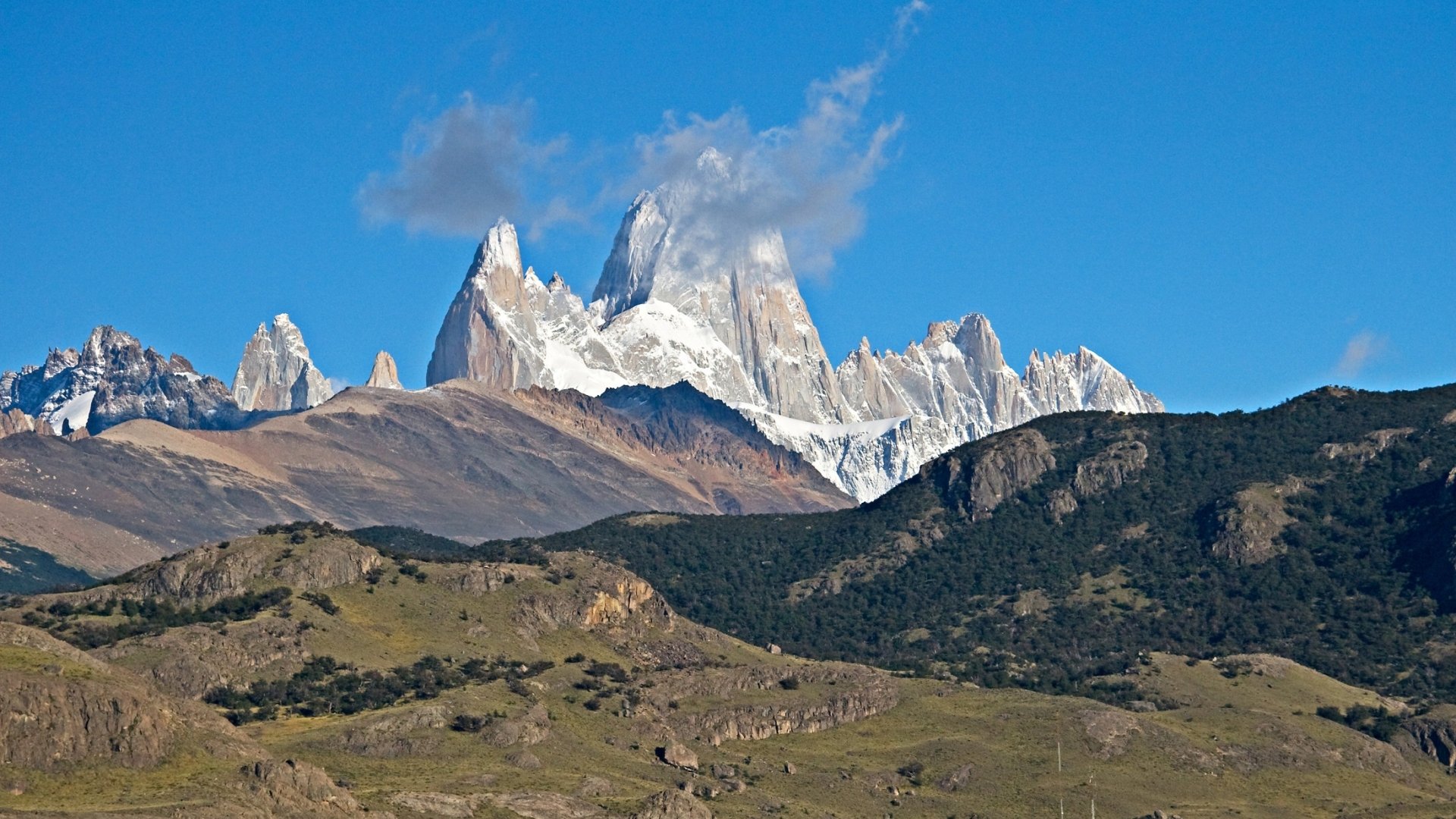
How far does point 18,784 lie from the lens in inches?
7776

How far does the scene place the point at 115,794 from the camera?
652 feet

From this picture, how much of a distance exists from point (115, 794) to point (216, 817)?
11.6m

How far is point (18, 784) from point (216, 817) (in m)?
18.2

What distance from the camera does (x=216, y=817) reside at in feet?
632

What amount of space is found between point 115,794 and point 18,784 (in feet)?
25.8
